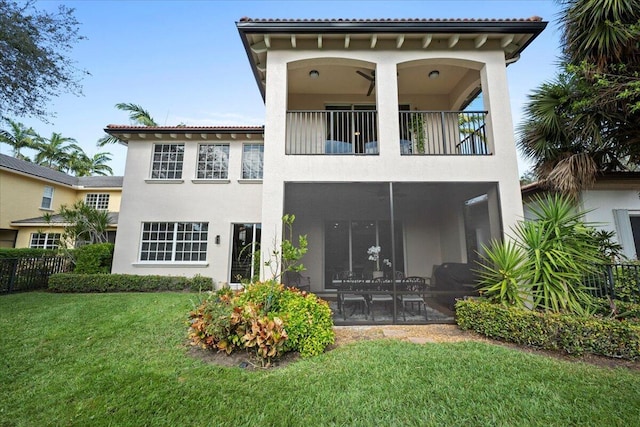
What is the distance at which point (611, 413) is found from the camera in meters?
2.86

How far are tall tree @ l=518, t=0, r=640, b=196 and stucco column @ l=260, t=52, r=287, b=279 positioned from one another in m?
6.94

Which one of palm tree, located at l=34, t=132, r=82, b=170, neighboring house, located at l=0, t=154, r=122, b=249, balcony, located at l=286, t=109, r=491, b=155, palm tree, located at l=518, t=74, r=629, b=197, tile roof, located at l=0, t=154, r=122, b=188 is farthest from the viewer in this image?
palm tree, located at l=34, t=132, r=82, b=170

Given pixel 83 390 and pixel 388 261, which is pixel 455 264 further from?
pixel 83 390

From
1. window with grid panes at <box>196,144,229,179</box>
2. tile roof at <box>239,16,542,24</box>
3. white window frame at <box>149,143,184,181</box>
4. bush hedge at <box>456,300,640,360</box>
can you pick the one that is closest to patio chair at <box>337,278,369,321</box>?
bush hedge at <box>456,300,640,360</box>

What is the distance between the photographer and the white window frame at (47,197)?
18328 millimetres

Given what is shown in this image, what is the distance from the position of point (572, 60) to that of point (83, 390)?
1200 centimetres

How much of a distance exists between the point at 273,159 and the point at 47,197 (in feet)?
68.6

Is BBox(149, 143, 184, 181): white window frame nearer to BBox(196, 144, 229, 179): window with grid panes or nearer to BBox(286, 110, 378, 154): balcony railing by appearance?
BBox(196, 144, 229, 179): window with grid panes

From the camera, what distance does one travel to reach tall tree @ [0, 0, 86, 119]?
739 centimetres

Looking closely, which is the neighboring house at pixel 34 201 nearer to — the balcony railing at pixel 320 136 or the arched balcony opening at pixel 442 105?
the balcony railing at pixel 320 136

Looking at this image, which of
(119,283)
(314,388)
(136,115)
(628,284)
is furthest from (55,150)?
(628,284)

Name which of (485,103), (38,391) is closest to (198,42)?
(485,103)

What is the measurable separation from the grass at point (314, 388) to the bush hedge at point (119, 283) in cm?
506

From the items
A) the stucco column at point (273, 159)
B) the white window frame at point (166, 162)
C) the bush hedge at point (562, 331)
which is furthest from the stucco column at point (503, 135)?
the white window frame at point (166, 162)
